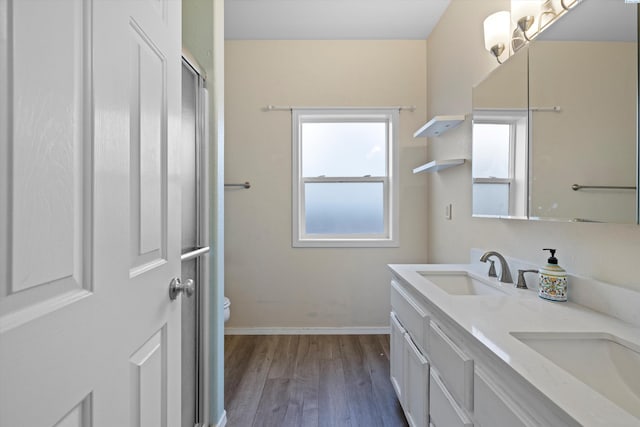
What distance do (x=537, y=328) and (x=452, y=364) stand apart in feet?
0.93

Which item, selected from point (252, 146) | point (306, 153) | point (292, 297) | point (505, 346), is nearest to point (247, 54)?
point (252, 146)

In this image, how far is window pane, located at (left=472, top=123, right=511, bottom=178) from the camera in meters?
1.48

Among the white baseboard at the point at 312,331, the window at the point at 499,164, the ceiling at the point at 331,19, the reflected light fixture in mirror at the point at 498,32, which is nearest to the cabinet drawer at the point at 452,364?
the window at the point at 499,164

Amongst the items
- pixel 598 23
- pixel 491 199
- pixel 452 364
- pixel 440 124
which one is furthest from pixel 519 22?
pixel 452 364

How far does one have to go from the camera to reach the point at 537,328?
856 mm

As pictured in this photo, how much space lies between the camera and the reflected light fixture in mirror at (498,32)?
1.53 meters

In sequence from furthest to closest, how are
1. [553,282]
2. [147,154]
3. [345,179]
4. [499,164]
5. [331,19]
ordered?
[345,179], [331,19], [499,164], [553,282], [147,154]

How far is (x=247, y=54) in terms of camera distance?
2.70 m

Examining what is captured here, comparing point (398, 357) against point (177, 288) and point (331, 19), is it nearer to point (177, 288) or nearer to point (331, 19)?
point (177, 288)

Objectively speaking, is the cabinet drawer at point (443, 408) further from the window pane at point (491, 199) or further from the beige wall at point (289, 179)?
the beige wall at point (289, 179)

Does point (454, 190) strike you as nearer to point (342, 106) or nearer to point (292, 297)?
point (342, 106)

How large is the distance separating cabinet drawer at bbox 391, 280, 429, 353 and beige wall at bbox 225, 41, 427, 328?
1.02 meters

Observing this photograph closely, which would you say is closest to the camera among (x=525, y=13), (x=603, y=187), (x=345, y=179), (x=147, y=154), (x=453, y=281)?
(x=147, y=154)

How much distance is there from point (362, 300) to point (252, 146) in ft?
5.72
